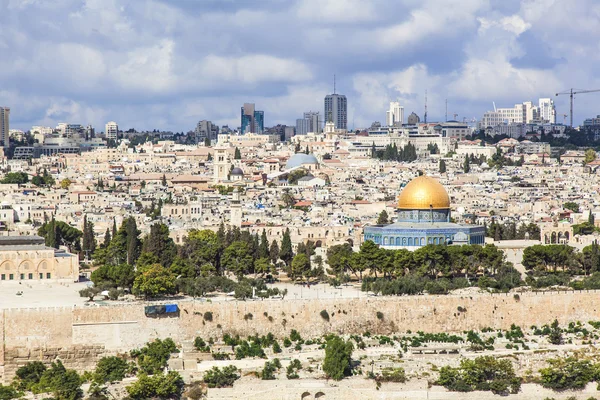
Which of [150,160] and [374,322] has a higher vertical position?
[150,160]

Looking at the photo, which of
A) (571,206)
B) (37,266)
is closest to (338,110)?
(571,206)

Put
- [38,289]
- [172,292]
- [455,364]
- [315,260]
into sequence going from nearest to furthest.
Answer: [455,364], [172,292], [38,289], [315,260]

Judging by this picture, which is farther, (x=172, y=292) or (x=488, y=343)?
(x=172, y=292)

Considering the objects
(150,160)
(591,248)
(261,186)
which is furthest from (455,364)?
(150,160)

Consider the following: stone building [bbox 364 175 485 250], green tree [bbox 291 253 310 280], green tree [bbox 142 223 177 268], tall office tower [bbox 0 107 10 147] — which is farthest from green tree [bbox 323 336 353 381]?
tall office tower [bbox 0 107 10 147]

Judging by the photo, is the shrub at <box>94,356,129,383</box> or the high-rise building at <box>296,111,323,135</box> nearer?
the shrub at <box>94,356,129,383</box>

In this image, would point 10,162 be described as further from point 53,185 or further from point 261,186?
point 261,186

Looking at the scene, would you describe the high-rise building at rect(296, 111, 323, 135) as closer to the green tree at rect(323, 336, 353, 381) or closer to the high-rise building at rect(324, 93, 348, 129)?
the high-rise building at rect(324, 93, 348, 129)
